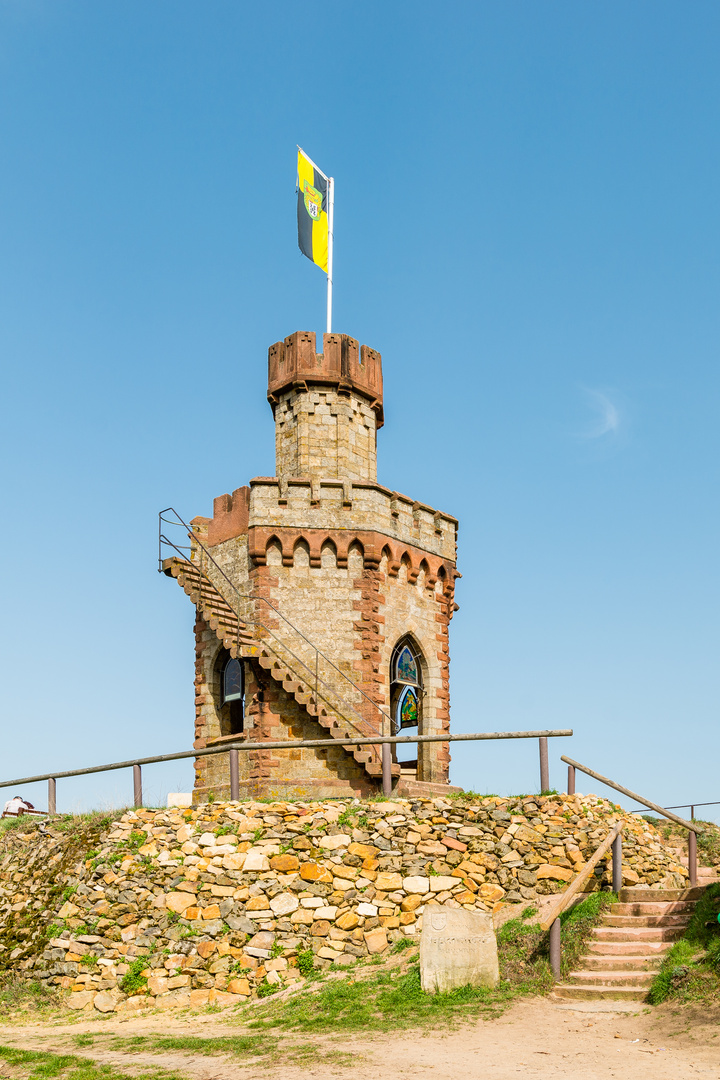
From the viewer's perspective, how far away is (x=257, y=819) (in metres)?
17.0

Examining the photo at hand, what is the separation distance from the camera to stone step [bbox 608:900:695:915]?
48.0ft

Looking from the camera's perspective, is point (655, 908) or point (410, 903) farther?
point (410, 903)

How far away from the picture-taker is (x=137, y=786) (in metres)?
18.4

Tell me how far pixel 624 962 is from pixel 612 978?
1.46 feet

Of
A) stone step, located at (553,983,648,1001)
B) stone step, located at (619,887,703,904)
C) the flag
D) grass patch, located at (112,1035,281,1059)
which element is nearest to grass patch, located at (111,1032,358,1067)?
grass patch, located at (112,1035,281,1059)

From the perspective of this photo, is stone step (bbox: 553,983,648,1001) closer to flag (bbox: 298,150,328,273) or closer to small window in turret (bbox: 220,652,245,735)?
small window in turret (bbox: 220,652,245,735)

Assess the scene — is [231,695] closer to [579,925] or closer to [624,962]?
[579,925]

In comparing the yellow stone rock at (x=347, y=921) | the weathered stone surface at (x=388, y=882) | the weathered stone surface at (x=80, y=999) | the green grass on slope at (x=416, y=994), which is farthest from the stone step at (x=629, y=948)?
the weathered stone surface at (x=80, y=999)

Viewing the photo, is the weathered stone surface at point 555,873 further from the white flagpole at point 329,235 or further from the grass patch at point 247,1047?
the white flagpole at point 329,235

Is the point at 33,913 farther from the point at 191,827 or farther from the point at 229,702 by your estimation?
the point at 229,702

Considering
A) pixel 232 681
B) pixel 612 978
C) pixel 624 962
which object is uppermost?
pixel 232 681

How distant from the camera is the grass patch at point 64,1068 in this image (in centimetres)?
1041

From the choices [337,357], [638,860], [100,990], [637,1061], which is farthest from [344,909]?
[337,357]

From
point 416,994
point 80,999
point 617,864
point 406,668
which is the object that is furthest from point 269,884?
point 406,668
